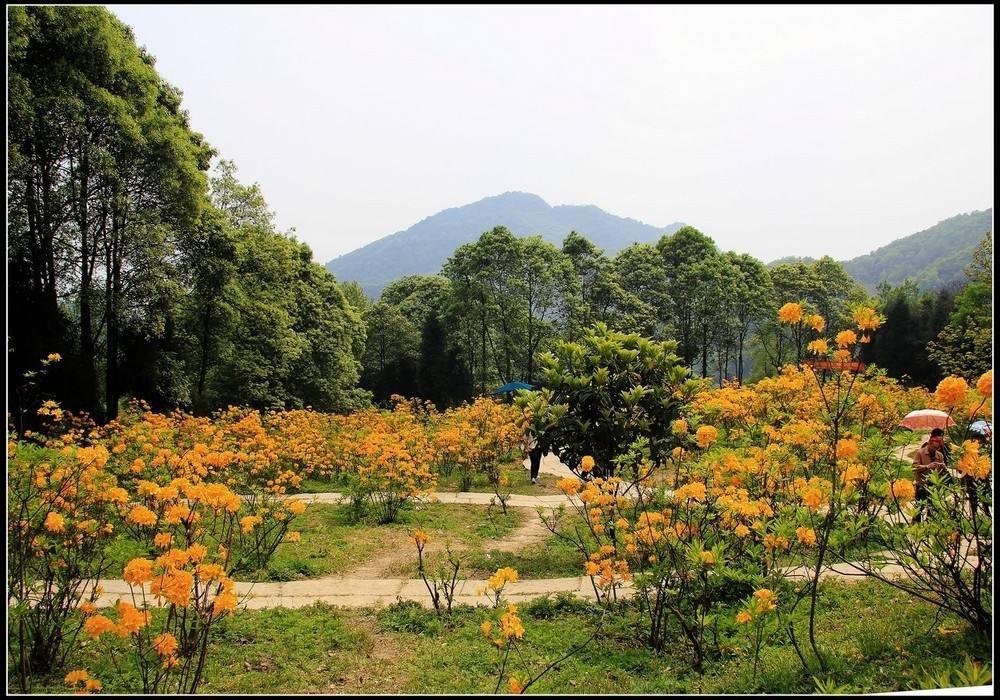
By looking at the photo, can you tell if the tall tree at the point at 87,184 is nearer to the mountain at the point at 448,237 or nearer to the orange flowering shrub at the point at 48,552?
the orange flowering shrub at the point at 48,552

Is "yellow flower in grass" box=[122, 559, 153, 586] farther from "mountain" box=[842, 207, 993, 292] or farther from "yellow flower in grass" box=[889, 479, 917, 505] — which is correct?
"mountain" box=[842, 207, 993, 292]

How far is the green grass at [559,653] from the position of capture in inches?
112

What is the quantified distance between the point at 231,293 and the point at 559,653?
44.2ft

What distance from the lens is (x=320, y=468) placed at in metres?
9.63

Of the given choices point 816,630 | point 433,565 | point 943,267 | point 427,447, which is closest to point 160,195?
point 427,447

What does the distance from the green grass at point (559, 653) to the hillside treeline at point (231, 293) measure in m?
1.72

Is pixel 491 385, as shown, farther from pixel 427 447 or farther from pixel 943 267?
pixel 943 267

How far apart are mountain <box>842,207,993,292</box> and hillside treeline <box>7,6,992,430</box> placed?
37.6 meters

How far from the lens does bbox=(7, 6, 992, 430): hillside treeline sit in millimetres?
9312

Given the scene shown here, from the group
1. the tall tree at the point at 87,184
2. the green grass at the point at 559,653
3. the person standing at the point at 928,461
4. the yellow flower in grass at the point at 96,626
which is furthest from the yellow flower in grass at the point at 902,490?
the tall tree at the point at 87,184

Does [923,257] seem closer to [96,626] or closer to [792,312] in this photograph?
[792,312]

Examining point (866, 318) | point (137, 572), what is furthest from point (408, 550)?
point (866, 318)

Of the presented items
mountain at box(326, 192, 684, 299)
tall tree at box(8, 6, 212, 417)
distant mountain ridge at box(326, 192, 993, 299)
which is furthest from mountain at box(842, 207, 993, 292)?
mountain at box(326, 192, 684, 299)

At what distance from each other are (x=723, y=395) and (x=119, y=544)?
228 inches
